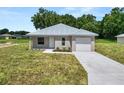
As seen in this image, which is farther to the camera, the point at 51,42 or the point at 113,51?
the point at 51,42

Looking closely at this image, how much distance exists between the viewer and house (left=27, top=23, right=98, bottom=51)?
2888 cm

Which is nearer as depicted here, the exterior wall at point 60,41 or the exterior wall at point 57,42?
the exterior wall at point 57,42

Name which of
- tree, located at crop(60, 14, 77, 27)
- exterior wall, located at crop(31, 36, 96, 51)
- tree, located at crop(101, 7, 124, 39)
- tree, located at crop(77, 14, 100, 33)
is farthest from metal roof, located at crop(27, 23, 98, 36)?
tree, located at crop(60, 14, 77, 27)

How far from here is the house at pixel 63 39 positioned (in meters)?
28.9

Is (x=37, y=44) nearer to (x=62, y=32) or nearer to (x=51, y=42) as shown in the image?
(x=51, y=42)

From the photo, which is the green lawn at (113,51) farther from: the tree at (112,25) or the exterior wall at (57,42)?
the tree at (112,25)

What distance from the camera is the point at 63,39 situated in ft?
100

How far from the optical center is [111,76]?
39.0ft

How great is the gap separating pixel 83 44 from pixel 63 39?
10.0ft

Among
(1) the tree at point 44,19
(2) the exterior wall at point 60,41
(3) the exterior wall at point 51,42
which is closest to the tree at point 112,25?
(1) the tree at point 44,19

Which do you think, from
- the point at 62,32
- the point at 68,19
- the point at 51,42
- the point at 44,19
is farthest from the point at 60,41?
the point at 68,19

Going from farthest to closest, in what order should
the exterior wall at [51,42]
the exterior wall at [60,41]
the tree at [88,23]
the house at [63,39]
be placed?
the tree at [88,23]
the exterior wall at [51,42]
the exterior wall at [60,41]
the house at [63,39]
